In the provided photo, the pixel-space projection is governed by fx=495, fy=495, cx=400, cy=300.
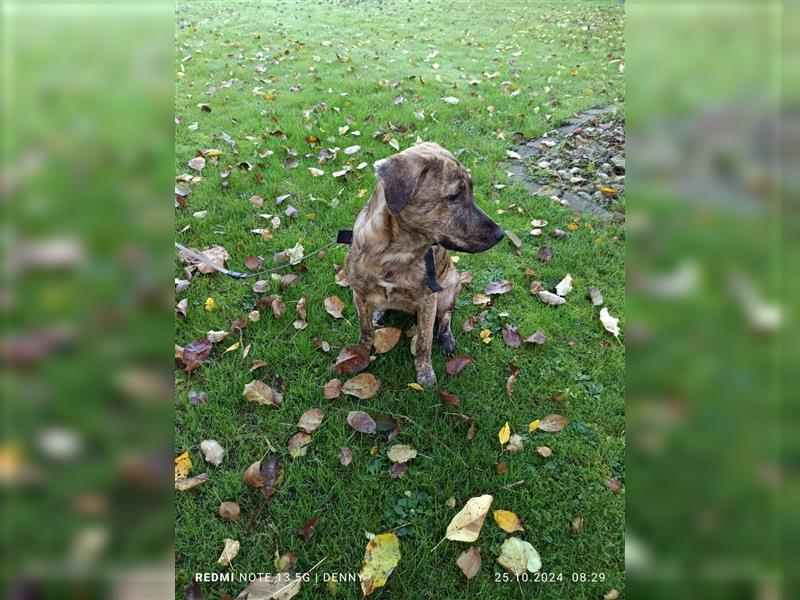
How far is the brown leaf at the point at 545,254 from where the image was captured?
16.5 feet

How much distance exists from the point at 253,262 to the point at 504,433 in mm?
2825

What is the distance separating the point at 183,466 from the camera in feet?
10.3

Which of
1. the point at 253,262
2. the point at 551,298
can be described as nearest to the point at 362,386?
the point at 253,262

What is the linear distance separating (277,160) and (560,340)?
423 centimetres

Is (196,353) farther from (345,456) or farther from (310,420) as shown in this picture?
(345,456)

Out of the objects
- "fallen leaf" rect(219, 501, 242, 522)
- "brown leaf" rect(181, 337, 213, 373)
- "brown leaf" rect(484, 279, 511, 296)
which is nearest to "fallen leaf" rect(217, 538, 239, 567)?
"fallen leaf" rect(219, 501, 242, 522)

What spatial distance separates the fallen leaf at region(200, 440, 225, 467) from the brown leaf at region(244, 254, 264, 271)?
1882 mm

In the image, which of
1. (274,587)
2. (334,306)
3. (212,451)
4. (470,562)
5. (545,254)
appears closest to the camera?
(274,587)

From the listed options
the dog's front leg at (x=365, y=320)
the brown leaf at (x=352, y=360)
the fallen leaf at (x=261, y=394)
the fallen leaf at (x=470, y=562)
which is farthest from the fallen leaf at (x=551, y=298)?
the fallen leaf at (x=261, y=394)

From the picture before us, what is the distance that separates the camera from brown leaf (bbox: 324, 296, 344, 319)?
14.2ft
